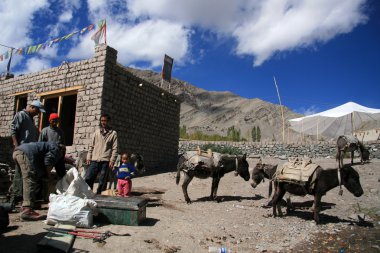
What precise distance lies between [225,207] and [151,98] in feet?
27.7

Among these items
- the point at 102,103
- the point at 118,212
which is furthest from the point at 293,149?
the point at 118,212

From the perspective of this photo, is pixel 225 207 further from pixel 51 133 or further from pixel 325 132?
pixel 325 132

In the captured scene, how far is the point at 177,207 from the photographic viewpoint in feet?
24.6

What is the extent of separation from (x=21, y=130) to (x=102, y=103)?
615 centimetres

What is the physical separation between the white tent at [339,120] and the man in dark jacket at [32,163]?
17814 millimetres

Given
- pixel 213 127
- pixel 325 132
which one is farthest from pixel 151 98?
pixel 213 127

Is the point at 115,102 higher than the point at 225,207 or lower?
higher

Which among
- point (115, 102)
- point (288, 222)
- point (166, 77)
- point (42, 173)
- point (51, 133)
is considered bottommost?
point (288, 222)

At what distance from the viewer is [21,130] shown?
18.2ft

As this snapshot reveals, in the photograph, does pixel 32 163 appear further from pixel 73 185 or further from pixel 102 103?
pixel 102 103

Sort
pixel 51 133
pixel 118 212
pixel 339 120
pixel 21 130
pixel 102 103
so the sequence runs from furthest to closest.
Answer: pixel 339 120
pixel 102 103
pixel 51 133
pixel 21 130
pixel 118 212

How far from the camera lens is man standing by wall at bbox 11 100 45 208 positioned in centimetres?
534

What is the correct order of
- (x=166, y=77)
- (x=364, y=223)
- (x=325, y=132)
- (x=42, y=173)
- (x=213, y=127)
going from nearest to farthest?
(x=42, y=173)
(x=364, y=223)
(x=166, y=77)
(x=325, y=132)
(x=213, y=127)

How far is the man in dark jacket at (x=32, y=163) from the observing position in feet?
15.4
